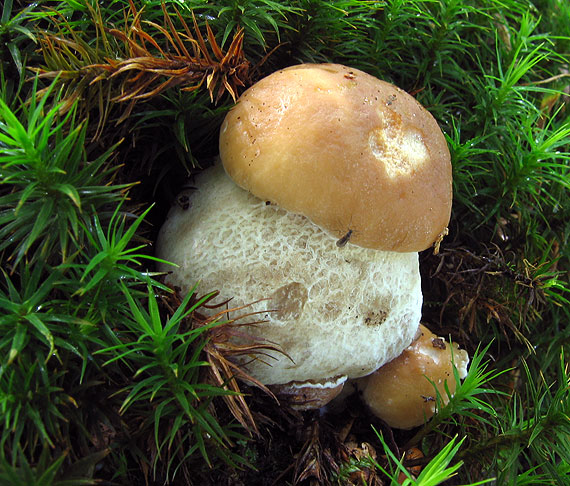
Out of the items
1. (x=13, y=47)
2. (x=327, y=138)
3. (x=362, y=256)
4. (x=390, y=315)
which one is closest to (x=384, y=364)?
(x=390, y=315)

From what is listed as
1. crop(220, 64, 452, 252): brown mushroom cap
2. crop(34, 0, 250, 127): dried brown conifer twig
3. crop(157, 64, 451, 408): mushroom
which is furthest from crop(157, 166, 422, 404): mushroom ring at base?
crop(34, 0, 250, 127): dried brown conifer twig

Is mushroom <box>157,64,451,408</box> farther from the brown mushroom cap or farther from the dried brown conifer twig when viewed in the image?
the dried brown conifer twig

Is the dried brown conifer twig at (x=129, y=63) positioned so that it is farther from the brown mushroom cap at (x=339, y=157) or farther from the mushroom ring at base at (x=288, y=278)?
the mushroom ring at base at (x=288, y=278)

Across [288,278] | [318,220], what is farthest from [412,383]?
[318,220]

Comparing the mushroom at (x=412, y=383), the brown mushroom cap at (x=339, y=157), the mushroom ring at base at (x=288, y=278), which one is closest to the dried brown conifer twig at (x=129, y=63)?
the brown mushroom cap at (x=339, y=157)

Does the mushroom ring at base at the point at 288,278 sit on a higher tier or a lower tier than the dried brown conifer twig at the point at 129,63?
lower
